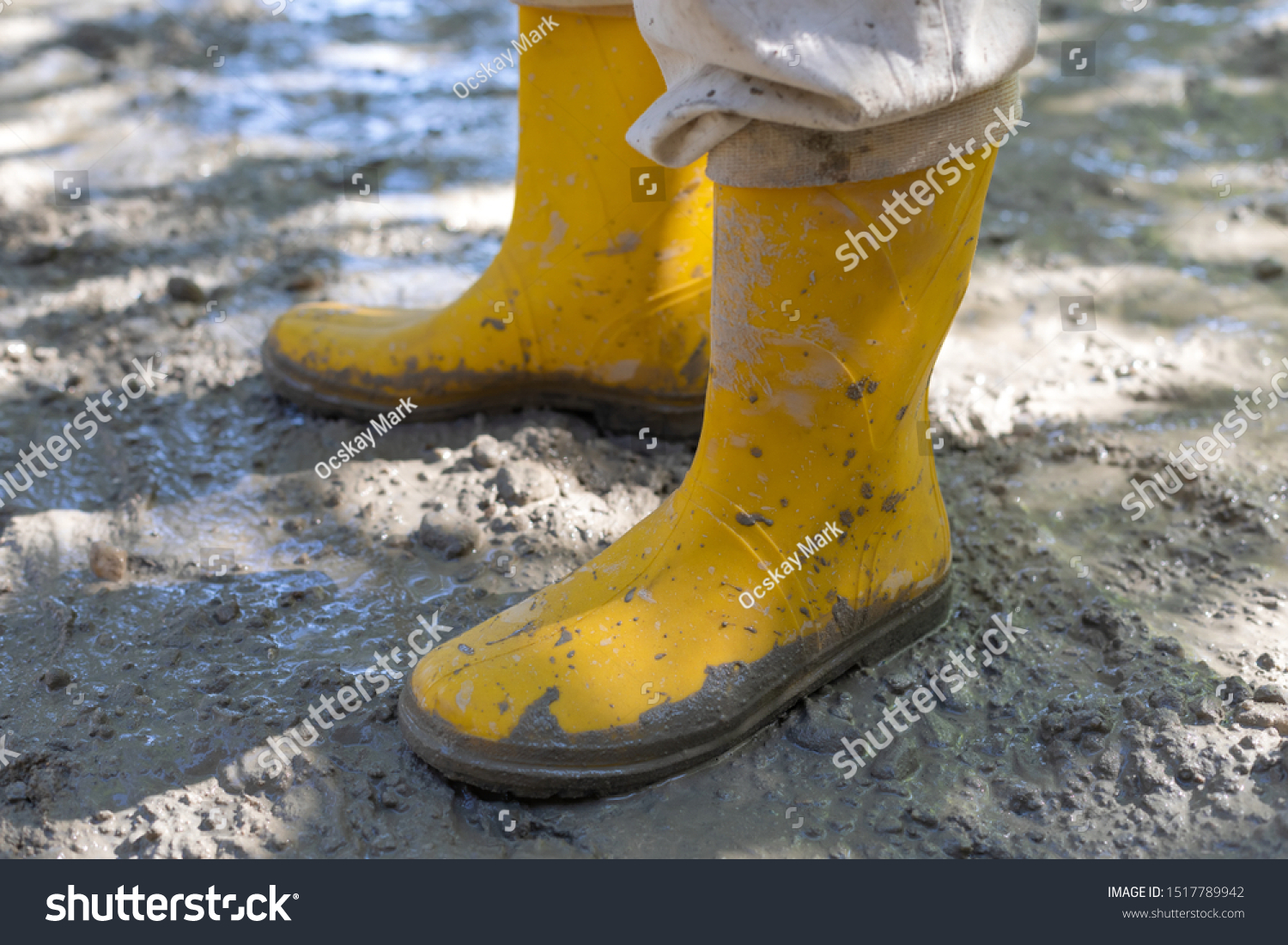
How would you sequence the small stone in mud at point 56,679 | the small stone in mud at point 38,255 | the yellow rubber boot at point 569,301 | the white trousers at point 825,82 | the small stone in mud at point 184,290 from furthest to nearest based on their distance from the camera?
the small stone in mud at point 38,255
the small stone in mud at point 184,290
the yellow rubber boot at point 569,301
the small stone in mud at point 56,679
the white trousers at point 825,82

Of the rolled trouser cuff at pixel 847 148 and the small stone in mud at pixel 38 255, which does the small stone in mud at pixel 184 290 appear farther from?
the rolled trouser cuff at pixel 847 148

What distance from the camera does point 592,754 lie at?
1147mm

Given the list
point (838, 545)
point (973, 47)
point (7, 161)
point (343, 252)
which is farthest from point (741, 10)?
point (7, 161)

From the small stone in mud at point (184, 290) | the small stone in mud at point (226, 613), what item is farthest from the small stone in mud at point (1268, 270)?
the small stone in mud at point (184, 290)

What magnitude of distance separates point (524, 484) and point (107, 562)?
1.94 ft

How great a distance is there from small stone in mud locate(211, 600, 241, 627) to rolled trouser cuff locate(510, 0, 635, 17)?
0.89 meters

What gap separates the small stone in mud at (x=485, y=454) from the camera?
1.70m

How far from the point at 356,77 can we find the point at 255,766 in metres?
2.46

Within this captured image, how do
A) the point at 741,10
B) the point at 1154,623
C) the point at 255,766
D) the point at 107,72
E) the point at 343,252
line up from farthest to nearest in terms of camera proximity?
the point at 107,72 → the point at 343,252 → the point at 1154,623 → the point at 255,766 → the point at 741,10

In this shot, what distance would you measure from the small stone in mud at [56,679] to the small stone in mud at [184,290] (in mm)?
1030

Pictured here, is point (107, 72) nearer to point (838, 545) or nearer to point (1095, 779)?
point (838, 545)

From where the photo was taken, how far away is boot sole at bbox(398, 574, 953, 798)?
1.15 meters

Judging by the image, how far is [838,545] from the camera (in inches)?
48.7

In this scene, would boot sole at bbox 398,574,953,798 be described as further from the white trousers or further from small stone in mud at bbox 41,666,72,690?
the white trousers
